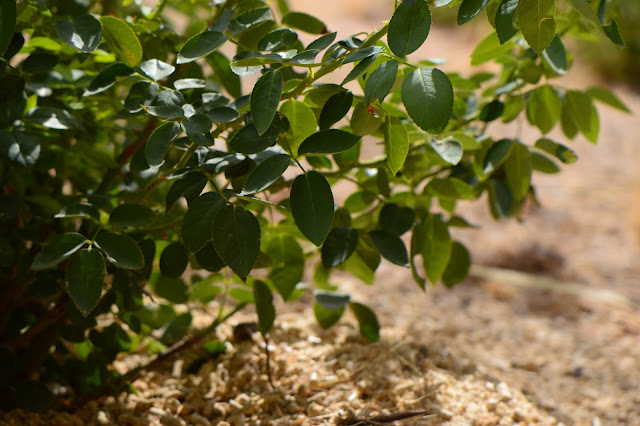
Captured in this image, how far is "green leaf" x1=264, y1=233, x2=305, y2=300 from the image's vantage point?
930 millimetres

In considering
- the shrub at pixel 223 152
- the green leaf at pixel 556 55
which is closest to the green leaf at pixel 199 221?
the shrub at pixel 223 152

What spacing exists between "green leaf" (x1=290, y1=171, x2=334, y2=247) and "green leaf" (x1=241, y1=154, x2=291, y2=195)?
0.08 feet

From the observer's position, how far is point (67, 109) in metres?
0.85

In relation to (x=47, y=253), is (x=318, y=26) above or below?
above

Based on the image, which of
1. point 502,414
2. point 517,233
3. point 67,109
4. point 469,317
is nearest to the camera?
point 67,109

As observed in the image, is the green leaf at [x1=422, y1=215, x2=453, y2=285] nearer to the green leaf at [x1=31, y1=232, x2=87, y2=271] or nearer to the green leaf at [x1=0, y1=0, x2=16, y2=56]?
the green leaf at [x1=31, y1=232, x2=87, y2=271]

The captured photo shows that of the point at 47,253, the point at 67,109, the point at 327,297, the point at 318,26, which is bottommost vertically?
the point at 327,297

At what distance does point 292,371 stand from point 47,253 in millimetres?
541

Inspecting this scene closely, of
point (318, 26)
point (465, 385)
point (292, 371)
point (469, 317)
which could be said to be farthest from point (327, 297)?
point (469, 317)

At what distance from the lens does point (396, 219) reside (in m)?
0.89

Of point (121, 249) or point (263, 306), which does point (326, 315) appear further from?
point (121, 249)

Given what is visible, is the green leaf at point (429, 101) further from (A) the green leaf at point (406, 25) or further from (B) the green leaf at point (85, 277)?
(B) the green leaf at point (85, 277)

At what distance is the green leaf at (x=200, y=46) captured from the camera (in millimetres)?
663

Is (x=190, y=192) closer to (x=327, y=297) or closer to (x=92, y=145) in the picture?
(x=92, y=145)
